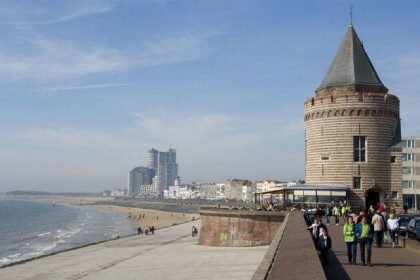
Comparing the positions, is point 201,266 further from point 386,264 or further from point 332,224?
point 386,264

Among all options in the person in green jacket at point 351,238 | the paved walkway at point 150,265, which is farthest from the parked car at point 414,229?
the paved walkway at point 150,265

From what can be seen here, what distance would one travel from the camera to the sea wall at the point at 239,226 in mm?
30344

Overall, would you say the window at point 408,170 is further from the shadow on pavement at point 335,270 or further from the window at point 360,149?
the shadow on pavement at point 335,270

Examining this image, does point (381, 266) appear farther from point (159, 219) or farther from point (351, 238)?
point (159, 219)

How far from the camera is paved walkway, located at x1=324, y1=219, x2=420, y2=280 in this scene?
1253 centimetres

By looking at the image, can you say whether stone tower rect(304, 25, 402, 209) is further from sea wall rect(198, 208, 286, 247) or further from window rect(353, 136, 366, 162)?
sea wall rect(198, 208, 286, 247)

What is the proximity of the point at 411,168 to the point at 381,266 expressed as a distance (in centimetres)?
2690

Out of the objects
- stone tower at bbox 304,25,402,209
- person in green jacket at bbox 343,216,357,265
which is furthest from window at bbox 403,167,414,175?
person in green jacket at bbox 343,216,357,265

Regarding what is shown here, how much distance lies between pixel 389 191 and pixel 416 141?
16.7ft

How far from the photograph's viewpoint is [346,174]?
36500mm

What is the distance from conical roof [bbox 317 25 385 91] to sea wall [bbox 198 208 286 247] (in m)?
12.7

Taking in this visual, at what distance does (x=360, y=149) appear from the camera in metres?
36.6

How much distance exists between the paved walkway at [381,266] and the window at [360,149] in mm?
18690

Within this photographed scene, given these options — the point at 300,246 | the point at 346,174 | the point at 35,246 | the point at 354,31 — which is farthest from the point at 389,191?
the point at 35,246
